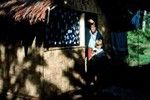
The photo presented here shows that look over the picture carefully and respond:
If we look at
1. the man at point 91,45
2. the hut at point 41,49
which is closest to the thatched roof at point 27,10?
the hut at point 41,49

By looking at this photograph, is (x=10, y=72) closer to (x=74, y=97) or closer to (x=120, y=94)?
(x=74, y=97)

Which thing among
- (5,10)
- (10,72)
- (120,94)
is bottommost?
(120,94)

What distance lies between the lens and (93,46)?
10.9 m

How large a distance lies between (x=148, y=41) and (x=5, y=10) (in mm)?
19764

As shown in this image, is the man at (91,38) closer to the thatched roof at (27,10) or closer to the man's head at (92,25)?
the man's head at (92,25)

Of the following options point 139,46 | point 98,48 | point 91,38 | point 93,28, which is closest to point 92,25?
A: point 93,28

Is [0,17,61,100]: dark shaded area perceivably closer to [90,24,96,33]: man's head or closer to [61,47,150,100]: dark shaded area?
[61,47,150,100]: dark shaded area

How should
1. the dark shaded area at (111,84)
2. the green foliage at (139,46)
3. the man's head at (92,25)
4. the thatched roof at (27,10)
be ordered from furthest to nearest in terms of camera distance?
the green foliage at (139,46), the man's head at (92,25), the dark shaded area at (111,84), the thatched roof at (27,10)

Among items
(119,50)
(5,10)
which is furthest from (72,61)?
(119,50)

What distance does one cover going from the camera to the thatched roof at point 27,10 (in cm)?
793

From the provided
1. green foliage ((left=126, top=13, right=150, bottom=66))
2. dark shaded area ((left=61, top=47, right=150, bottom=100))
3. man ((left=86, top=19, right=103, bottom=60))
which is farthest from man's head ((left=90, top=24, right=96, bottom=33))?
green foliage ((left=126, top=13, right=150, bottom=66))

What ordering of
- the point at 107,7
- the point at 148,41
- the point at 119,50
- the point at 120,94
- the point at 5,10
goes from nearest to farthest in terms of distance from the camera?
the point at 5,10 → the point at 120,94 → the point at 107,7 → the point at 119,50 → the point at 148,41

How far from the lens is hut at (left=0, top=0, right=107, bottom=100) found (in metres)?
8.77

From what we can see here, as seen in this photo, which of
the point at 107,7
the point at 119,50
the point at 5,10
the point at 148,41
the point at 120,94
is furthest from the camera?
the point at 148,41
